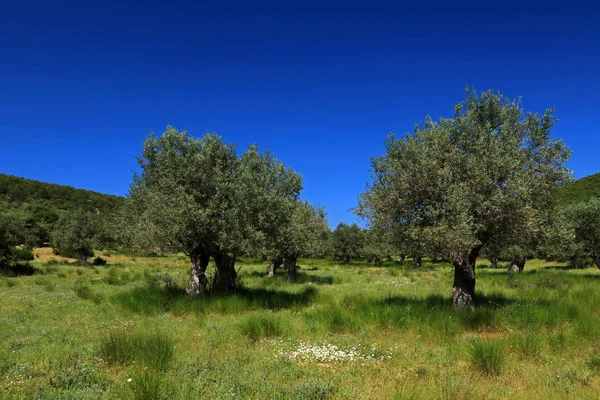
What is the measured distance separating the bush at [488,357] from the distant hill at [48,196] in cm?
10464

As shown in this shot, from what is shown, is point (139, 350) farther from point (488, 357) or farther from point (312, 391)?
point (488, 357)

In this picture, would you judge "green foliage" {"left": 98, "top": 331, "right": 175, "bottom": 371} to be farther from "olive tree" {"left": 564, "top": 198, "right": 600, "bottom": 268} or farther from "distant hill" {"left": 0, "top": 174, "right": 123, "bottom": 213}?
"distant hill" {"left": 0, "top": 174, "right": 123, "bottom": 213}

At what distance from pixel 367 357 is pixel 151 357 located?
220 inches

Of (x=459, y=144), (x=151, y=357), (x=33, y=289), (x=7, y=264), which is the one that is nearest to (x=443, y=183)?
(x=459, y=144)

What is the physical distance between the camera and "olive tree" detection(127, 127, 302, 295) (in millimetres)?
17609

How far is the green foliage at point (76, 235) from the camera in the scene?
5051 centimetres

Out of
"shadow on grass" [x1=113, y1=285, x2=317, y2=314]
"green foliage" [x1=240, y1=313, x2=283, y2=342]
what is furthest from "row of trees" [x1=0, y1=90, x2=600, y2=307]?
"green foliage" [x1=240, y1=313, x2=283, y2=342]

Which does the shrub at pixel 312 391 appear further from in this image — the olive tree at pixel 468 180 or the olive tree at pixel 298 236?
the olive tree at pixel 298 236

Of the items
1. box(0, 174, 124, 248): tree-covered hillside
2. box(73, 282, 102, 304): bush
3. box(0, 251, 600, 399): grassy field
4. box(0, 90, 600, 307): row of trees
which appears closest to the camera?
box(0, 251, 600, 399): grassy field

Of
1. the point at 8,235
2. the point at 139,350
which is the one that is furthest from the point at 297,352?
the point at 8,235

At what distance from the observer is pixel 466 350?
32.6 feet

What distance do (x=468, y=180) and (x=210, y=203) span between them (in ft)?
37.8

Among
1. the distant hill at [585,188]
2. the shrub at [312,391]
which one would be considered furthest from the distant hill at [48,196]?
the distant hill at [585,188]

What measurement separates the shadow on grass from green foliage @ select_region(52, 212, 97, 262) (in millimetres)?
36931
